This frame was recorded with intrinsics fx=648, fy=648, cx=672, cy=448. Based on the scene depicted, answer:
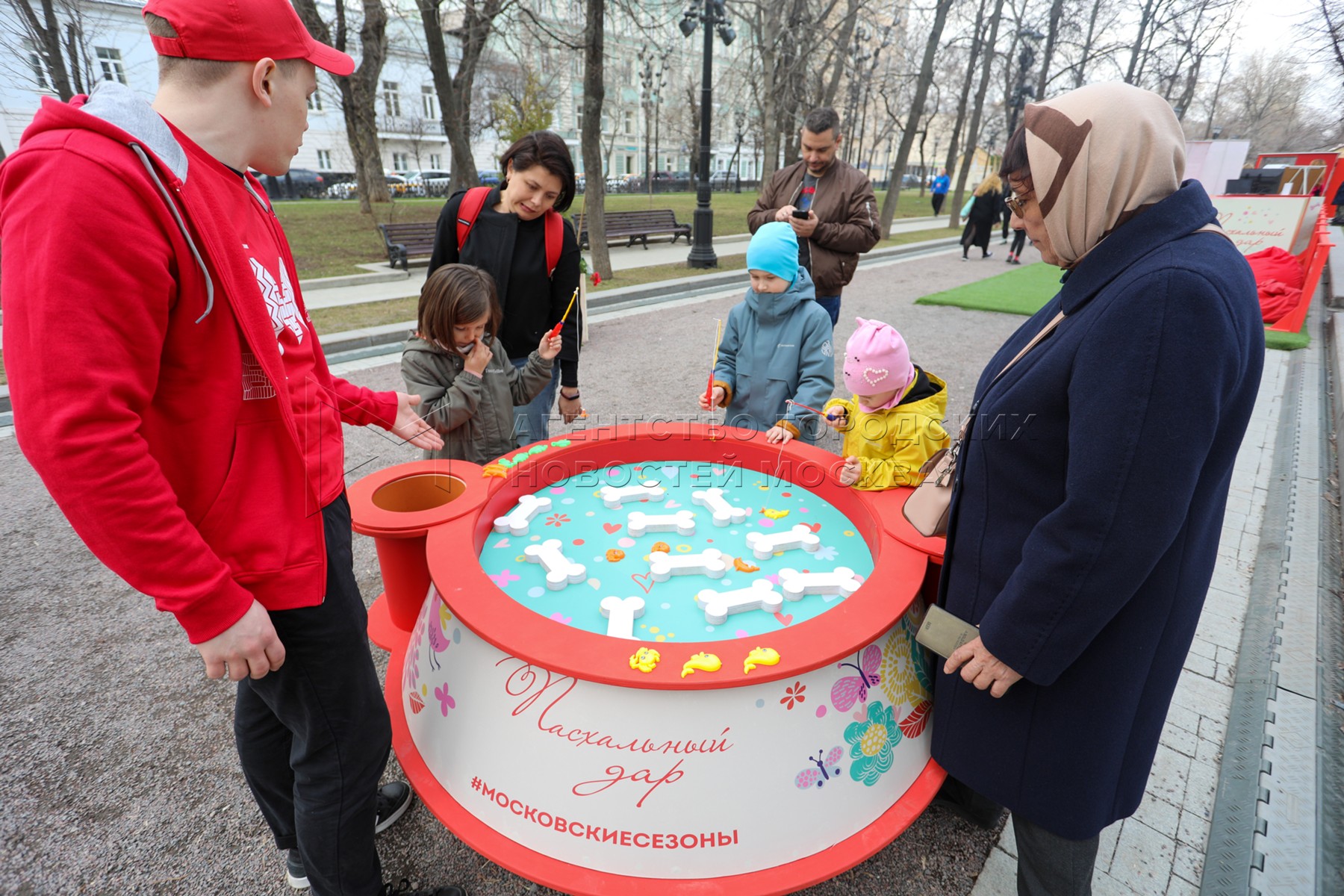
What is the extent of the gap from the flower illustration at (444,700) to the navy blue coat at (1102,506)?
1.32 m

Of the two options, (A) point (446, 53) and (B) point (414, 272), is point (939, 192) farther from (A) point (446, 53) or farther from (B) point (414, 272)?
(B) point (414, 272)

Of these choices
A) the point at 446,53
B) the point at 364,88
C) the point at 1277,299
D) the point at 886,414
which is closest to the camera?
the point at 886,414

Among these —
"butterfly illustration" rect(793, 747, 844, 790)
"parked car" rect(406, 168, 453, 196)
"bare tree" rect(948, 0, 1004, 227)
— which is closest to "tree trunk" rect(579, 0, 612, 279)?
"butterfly illustration" rect(793, 747, 844, 790)

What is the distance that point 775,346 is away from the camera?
3.12 meters

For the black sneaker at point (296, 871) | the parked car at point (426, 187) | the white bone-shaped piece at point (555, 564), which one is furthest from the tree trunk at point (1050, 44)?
the parked car at point (426, 187)

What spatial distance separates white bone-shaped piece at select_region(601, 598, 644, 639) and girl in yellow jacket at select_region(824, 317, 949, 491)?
3.24 feet

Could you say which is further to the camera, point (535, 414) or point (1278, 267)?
point (1278, 267)

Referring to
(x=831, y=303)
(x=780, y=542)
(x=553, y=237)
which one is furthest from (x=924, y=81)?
(x=780, y=542)

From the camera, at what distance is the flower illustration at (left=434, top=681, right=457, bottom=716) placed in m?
1.73

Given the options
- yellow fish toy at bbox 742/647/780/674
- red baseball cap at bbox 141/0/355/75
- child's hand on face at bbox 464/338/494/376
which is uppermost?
red baseball cap at bbox 141/0/355/75

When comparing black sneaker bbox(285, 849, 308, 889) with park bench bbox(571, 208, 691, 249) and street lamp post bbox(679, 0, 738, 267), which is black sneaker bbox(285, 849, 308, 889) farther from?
park bench bbox(571, 208, 691, 249)

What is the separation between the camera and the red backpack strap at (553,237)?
2.99 metres

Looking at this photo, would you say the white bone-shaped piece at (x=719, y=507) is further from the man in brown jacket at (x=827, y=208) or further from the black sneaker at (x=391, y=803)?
the man in brown jacket at (x=827, y=208)

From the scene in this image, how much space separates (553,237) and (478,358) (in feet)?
2.47
